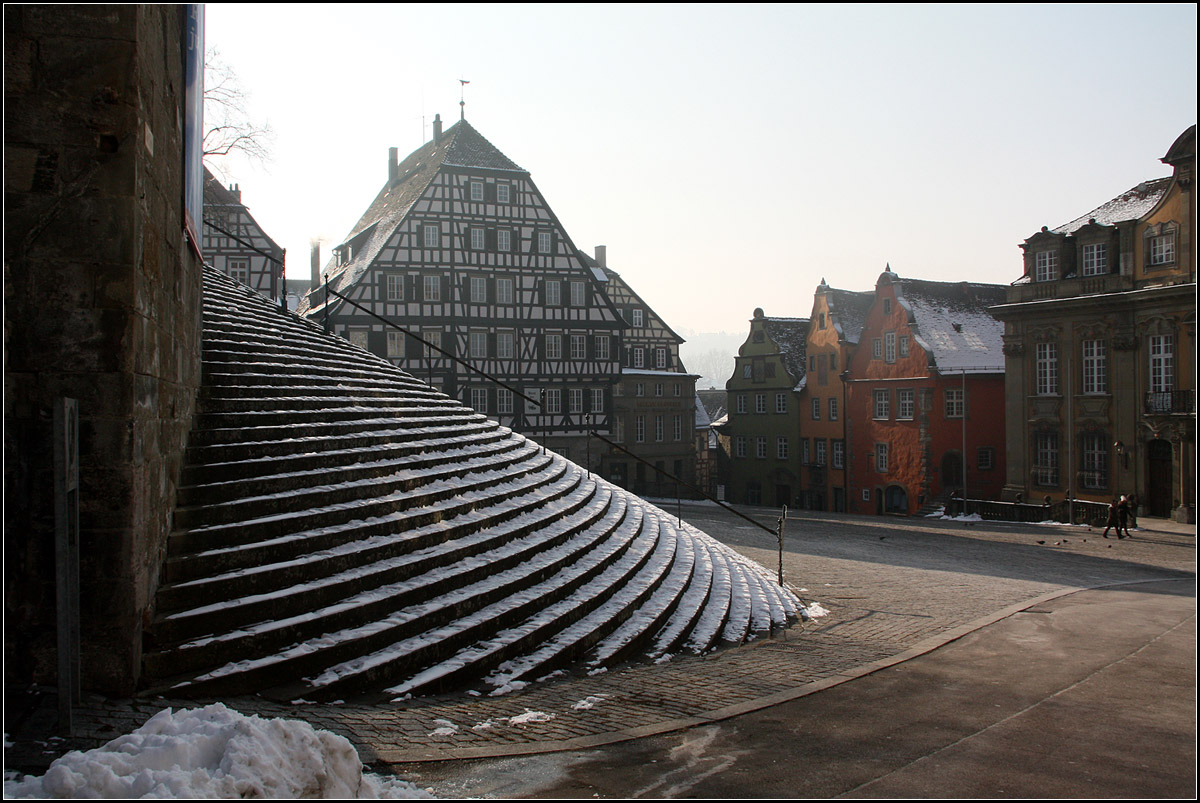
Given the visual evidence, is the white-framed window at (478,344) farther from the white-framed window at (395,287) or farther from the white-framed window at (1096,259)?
the white-framed window at (1096,259)

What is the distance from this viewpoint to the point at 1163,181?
28.7 metres

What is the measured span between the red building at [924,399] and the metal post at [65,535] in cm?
3519

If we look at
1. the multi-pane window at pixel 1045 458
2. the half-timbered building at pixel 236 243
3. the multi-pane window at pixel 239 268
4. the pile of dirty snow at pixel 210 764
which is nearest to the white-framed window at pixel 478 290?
the half-timbered building at pixel 236 243

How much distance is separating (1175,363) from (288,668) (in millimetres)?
30730

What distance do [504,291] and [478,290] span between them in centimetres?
121

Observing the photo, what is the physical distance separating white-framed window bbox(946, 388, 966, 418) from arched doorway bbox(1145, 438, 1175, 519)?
902cm

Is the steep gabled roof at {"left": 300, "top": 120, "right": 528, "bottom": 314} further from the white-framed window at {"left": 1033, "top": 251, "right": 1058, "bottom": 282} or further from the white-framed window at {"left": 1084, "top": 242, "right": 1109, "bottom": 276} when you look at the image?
the white-framed window at {"left": 1084, "top": 242, "right": 1109, "bottom": 276}

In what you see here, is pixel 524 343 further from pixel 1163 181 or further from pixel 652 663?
pixel 652 663

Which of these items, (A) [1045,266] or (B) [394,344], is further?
(B) [394,344]

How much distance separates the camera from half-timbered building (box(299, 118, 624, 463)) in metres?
34.2

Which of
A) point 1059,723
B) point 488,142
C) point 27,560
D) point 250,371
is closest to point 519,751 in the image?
point 27,560

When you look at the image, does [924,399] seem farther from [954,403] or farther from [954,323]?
[954,323]

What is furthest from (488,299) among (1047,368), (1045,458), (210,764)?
(210,764)

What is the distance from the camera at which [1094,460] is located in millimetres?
30906
